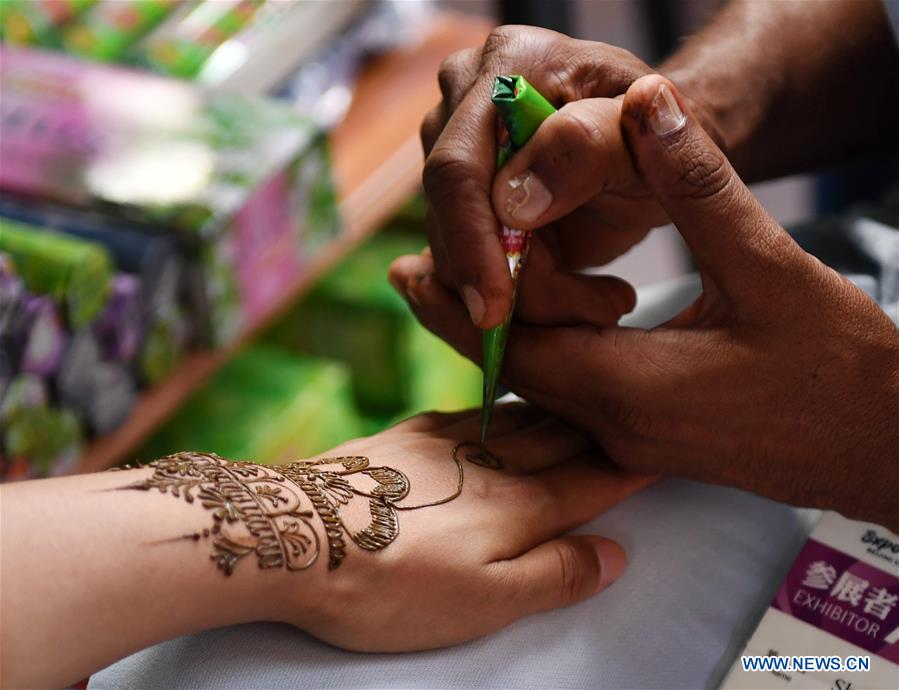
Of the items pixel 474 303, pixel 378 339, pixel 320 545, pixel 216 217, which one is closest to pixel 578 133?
pixel 474 303

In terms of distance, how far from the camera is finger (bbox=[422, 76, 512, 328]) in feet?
2.76

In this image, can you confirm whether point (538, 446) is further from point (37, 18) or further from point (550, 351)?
point (37, 18)

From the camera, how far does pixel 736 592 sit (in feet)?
3.00

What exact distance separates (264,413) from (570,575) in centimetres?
94

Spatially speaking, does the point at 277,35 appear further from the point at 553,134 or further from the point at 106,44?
the point at 553,134

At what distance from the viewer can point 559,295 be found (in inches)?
36.4

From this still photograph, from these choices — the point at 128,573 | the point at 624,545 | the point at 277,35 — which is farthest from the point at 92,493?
the point at 277,35

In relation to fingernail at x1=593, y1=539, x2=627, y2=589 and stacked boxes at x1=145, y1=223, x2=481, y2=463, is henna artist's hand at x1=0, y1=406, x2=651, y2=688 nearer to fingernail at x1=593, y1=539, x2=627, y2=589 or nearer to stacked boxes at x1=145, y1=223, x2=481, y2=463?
fingernail at x1=593, y1=539, x2=627, y2=589

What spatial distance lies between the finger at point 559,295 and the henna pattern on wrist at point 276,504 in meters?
0.19

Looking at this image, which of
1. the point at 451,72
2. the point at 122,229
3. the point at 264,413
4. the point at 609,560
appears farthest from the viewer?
the point at 264,413

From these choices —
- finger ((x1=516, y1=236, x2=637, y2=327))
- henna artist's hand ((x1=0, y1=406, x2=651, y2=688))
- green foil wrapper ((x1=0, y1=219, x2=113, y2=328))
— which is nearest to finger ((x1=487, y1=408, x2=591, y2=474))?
henna artist's hand ((x1=0, y1=406, x2=651, y2=688))

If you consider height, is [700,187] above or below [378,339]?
above

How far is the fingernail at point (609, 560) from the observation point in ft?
2.89

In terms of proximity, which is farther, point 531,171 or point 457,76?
point 457,76
